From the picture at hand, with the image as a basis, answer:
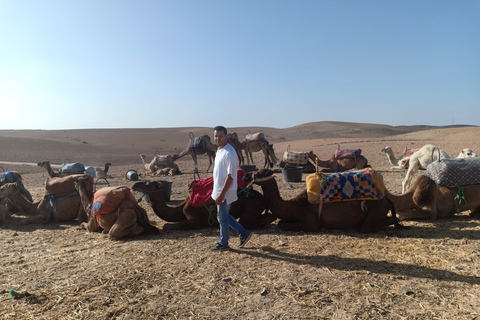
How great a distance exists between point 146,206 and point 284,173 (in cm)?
504

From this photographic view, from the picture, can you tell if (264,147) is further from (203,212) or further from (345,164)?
(203,212)

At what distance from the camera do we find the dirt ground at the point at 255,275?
3.83m

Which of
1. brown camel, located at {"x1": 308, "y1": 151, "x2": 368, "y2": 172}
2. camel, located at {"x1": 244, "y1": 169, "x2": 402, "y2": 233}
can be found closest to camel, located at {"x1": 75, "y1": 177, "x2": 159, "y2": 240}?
camel, located at {"x1": 244, "y1": 169, "x2": 402, "y2": 233}

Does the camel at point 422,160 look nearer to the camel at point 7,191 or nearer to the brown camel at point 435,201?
the brown camel at point 435,201

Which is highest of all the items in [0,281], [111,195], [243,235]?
[111,195]

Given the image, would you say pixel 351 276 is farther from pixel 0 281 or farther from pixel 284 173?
pixel 284 173

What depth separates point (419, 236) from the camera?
19.7 ft

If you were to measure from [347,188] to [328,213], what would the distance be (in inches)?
22.0

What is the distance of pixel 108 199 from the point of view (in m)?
6.53

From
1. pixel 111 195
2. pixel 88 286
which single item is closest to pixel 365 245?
pixel 88 286

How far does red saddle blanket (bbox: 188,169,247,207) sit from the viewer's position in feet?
22.4

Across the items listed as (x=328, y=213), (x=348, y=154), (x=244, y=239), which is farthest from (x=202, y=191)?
(x=348, y=154)

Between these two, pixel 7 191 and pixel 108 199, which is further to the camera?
pixel 7 191

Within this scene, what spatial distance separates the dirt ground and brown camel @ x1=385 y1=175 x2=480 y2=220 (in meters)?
0.20
